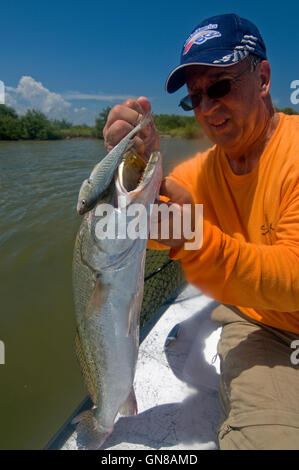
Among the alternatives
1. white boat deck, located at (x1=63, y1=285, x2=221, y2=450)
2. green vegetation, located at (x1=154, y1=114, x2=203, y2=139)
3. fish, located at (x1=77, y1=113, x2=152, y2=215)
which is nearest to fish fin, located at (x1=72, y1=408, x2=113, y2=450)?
white boat deck, located at (x1=63, y1=285, x2=221, y2=450)

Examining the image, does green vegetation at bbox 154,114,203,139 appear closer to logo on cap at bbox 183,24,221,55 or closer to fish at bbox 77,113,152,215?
logo on cap at bbox 183,24,221,55

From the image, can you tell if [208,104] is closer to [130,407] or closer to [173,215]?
[173,215]

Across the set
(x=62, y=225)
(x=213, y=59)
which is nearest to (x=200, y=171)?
(x=213, y=59)

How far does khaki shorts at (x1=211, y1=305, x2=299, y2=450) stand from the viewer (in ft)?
5.42

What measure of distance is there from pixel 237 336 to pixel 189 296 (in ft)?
4.70

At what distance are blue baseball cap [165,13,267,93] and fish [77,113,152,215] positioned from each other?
985 mm

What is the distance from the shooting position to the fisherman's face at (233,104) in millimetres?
1989

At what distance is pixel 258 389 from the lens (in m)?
1.89

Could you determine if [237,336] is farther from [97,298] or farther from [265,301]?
[97,298]

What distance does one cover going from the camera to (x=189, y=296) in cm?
383

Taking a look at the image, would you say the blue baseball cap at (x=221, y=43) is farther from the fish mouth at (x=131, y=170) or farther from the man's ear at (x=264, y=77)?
the fish mouth at (x=131, y=170)

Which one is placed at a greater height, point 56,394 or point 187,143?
point 187,143

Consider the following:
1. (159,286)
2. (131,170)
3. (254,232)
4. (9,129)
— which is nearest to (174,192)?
(131,170)
